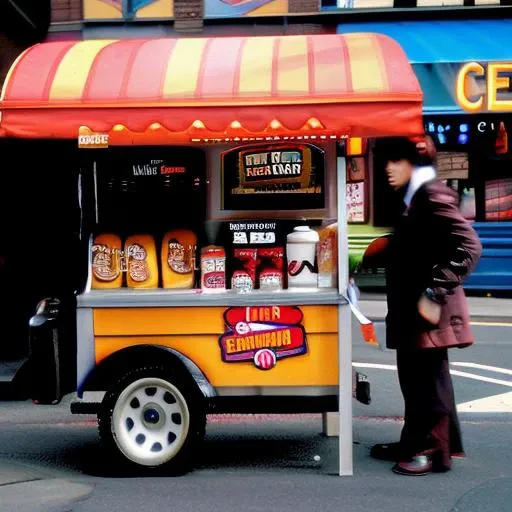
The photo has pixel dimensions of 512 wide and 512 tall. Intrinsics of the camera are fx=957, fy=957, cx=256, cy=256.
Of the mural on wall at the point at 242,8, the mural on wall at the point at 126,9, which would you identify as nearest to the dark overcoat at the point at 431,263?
the mural on wall at the point at 242,8

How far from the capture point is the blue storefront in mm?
15711

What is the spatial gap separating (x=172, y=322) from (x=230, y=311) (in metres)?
0.36

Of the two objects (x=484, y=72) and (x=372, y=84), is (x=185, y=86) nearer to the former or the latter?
(x=372, y=84)

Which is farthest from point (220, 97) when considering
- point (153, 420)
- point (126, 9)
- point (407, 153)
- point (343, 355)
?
point (126, 9)

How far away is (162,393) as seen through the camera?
19.1 feet

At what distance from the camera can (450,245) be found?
5609 millimetres

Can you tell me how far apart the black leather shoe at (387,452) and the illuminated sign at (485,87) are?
10.4 m

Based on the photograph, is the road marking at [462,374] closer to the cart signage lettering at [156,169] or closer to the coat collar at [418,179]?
the coat collar at [418,179]

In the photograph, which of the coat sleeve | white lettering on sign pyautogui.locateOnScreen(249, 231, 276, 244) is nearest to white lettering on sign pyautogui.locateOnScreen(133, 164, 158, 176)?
white lettering on sign pyautogui.locateOnScreen(249, 231, 276, 244)

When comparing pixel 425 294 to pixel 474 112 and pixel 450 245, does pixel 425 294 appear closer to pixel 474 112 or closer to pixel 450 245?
pixel 450 245

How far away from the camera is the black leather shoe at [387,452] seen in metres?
6.23

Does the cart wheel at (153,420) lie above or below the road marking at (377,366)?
above

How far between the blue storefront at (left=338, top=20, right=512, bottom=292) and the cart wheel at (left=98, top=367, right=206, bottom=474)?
10925mm

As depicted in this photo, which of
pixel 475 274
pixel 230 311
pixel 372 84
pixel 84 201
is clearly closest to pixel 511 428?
pixel 230 311
